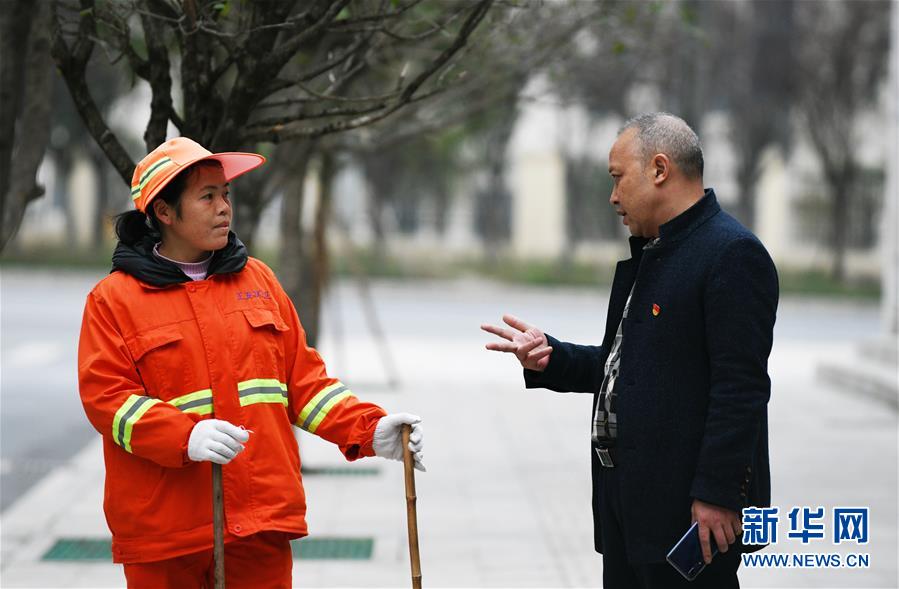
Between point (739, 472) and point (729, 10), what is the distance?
111 feet

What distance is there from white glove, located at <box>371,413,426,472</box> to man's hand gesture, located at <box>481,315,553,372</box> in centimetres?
49

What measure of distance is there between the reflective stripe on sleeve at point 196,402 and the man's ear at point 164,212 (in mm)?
498

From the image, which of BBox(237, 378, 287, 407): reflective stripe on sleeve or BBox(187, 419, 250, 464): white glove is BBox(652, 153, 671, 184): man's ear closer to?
BBox(237, 378, 287, 407): reflective stripe on sleeve

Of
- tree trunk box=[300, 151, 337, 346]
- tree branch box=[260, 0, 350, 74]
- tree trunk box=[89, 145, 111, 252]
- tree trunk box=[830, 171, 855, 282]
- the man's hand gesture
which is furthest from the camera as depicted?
tree trunk box=[89, 145, 111, 252]

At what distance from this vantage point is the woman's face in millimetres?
3842

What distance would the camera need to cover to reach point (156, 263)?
12.5 ft

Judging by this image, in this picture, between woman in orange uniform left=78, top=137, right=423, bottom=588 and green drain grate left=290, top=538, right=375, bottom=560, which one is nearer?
woman in orange uniform left=78, top=137, right=423, bottom=588

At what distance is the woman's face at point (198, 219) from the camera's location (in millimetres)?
3842

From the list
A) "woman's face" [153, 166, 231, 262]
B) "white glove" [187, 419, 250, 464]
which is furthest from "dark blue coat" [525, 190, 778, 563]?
"woman's face" [153, 166, 231, 262]

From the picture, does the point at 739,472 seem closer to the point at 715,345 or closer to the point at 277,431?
the point at 715,345

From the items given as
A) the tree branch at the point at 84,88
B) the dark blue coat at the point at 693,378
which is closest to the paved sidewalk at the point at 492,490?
the tree branch at the point at 84,88

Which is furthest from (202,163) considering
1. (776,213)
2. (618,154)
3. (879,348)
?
(776,213)

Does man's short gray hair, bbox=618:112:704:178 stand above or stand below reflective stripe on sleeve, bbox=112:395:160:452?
above

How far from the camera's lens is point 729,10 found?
1420 inches
